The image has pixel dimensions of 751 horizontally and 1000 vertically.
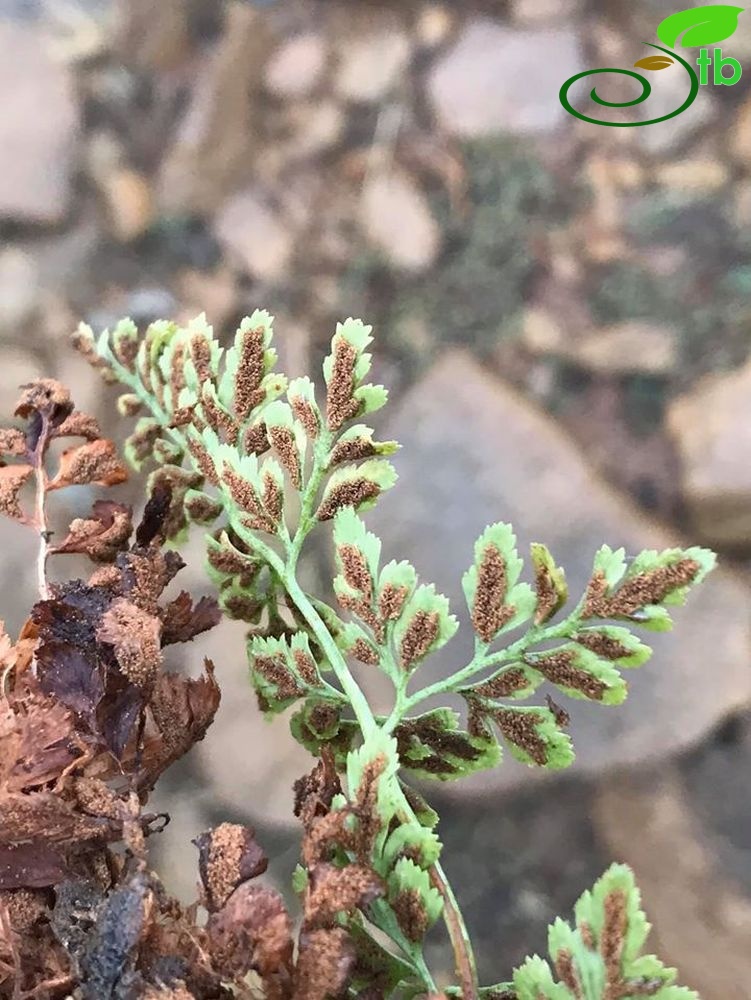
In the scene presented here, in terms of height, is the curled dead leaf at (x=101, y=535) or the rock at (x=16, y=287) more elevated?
the rock at (x=16, y=287)

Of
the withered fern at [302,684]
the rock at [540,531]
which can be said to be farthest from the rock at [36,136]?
the withered fern at [302,684]

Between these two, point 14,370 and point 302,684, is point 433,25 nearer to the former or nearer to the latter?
point 14,370

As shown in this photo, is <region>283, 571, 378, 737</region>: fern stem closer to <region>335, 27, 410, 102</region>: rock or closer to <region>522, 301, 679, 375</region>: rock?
<region>522, 301, 679, 375</region>: rock

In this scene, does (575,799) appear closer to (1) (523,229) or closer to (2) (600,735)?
(2) (600,735)

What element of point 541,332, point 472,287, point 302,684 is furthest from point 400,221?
point 302,684

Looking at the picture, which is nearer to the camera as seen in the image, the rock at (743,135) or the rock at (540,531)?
the rock at (540,531)

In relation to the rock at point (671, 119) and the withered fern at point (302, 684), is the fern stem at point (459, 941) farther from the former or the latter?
the rock at point (671, 119)
